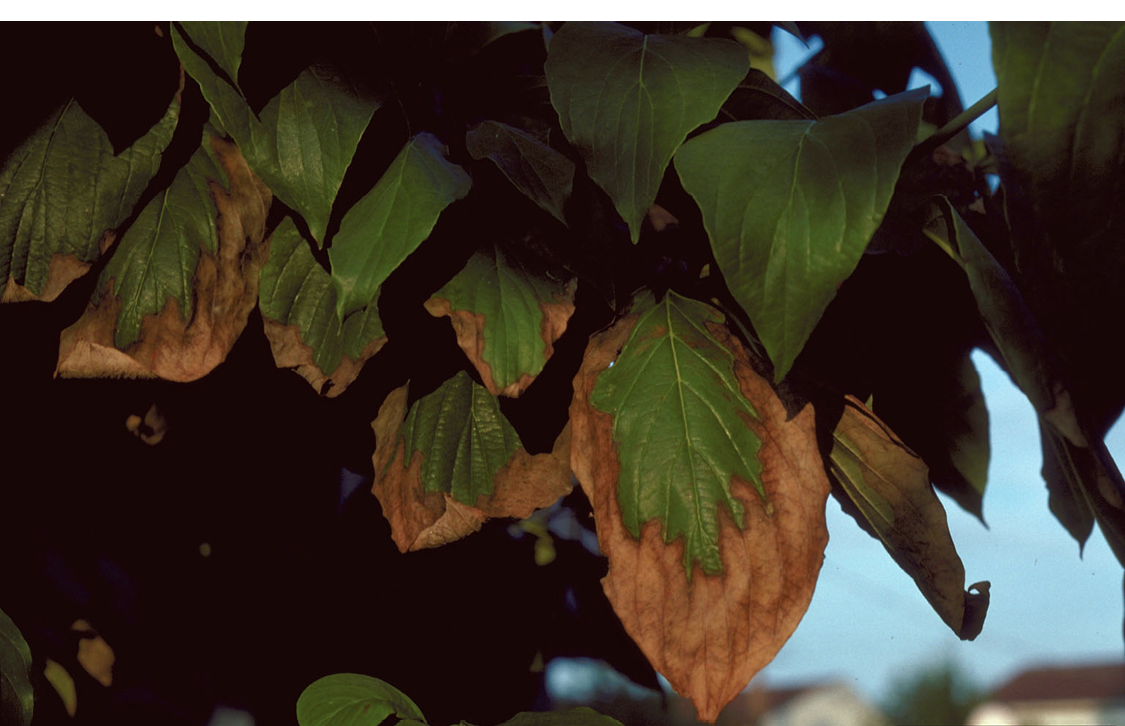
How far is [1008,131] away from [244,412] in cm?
51

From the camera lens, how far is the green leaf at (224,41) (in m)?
0.39

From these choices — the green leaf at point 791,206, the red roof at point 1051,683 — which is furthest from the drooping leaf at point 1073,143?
the red roof at point 1051,683

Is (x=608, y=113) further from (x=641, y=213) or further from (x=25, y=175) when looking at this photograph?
(x=25, y=175)

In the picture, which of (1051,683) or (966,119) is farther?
(1051,683)

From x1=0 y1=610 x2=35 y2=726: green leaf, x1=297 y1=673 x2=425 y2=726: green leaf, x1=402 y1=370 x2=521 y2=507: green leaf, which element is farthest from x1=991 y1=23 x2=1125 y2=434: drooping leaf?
x1=0 y1=610 x2=35 y2=726: green leaf

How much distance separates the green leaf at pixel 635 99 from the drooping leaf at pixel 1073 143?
0.12m

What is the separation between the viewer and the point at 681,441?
409 millimetres

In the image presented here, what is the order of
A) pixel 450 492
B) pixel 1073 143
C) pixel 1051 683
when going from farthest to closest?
pixel 1051 683 < pixel 450 492 < pixel 1073 143

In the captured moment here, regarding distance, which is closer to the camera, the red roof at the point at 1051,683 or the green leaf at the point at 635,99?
the green leaf at the point at 635,99

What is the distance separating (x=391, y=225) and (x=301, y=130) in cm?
9

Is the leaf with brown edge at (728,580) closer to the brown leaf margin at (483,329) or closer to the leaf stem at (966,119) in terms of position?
the brown leaf margin at (483,329)

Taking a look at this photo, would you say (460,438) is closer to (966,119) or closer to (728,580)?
(728,580)

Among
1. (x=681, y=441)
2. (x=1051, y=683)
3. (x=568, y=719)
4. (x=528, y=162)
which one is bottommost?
(x=1051, y=683)

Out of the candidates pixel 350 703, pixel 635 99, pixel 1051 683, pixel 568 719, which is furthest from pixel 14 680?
pixel 1051 683
